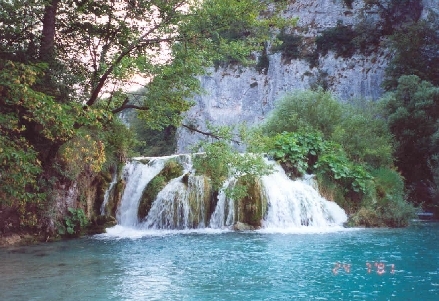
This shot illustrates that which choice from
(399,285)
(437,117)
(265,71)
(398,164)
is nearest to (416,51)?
(437,117)

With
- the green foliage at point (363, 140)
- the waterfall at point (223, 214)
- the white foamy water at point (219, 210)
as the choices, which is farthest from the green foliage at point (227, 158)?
the green foliage at point (363, 140)

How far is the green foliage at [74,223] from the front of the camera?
1520 cm

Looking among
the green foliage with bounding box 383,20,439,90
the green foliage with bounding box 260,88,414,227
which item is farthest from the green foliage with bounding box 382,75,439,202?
the green foliage with bounding box 383,20,439,90

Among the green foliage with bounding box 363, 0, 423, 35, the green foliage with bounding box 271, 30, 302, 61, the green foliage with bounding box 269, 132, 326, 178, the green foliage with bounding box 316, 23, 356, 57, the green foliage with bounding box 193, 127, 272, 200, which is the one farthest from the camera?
the green foliage with bounding box 271, 30, 302, 61

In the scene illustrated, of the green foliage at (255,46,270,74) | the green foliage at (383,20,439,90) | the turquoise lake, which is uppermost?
the green foliage at (255,46,270,74)

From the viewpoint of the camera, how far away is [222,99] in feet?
178

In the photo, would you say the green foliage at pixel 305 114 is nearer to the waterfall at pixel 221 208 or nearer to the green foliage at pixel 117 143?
the waterfall at pixel 221 208

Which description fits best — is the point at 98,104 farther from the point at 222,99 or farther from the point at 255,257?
the point at 222,99

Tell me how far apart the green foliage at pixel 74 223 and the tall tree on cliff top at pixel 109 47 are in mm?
2583

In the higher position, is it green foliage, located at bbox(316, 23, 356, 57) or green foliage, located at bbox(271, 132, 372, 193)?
green foliage, located at bbox(316, 23, 356, 57)

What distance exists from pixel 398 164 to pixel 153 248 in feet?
61.6

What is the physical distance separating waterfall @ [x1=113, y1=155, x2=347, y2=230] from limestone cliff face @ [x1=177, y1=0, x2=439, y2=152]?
23.0 meters

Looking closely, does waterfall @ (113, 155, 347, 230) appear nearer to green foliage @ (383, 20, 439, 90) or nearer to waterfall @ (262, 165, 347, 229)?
waterfall @ (262, 165, 347, 229)

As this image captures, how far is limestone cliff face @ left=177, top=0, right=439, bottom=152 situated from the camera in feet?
142
